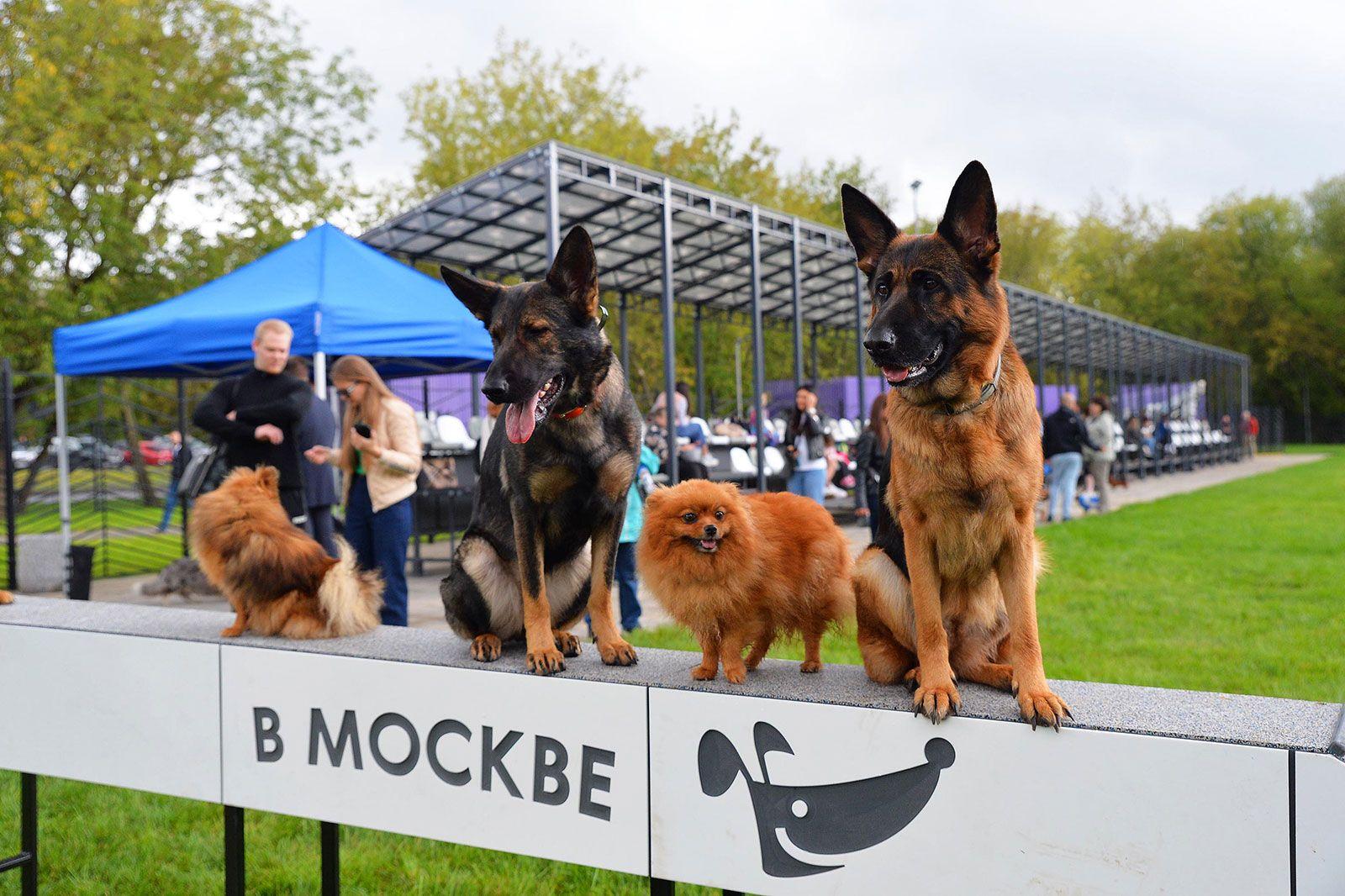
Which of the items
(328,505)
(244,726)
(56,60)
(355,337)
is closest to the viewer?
(244,726)

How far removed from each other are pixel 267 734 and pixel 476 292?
1.49 metres

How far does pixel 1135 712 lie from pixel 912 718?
1.57 feet

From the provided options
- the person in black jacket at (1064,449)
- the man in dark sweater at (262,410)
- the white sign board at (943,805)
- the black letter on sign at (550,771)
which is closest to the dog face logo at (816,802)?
the white sign board at (943,805)

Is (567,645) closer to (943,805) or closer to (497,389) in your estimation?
(497,389)

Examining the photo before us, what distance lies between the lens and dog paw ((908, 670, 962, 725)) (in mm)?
2057

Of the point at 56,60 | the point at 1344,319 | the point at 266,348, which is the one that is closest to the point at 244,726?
the point at 266,348

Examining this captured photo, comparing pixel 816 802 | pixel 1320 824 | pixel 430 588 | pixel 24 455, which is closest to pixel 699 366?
pixel 430 588

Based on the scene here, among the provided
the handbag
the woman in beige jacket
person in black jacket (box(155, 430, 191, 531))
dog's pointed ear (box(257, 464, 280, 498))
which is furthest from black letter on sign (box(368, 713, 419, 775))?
person in black jacket (box(155, 430, 191, 531))

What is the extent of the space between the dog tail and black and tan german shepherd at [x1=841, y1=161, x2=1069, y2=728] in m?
2.07

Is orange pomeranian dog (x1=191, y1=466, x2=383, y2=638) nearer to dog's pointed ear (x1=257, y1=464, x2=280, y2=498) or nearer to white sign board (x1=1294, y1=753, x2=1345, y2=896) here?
dog's pointed ear (x1=257, y1=464, x2=280, y2=498)

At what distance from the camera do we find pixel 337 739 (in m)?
2.77

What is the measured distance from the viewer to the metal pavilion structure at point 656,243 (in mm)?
12070

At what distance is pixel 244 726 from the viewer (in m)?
2.90

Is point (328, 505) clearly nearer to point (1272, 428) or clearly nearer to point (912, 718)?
point (912, 718)
